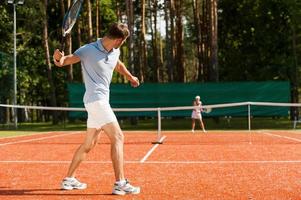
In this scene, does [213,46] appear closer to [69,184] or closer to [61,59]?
[69,184]

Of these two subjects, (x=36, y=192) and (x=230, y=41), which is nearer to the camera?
(x=36, y=192)

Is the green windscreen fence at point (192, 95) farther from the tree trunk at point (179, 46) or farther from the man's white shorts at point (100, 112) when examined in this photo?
the man's white shorts at point (100, 112)

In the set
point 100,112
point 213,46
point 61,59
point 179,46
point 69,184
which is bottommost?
point 69,184

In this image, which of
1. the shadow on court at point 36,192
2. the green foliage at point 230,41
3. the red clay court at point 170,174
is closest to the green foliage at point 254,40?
the green foliage at point 230,41

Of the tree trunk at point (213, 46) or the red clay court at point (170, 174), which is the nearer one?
the red clay court at point (170, 174)

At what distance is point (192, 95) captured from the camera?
83.8 feet

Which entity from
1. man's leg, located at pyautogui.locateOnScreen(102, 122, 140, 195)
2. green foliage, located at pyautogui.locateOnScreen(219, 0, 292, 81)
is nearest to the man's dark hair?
man's leg, located at pyautogui.locateOnScreen(102, 122, 140, 195)

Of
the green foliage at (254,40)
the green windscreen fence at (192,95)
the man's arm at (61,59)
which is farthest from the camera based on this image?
the green foliage at (254,40)

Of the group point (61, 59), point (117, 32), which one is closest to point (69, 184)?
point (61, 59)

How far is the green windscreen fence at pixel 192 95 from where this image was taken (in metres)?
25.2

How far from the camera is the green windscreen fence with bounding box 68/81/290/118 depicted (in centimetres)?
2516

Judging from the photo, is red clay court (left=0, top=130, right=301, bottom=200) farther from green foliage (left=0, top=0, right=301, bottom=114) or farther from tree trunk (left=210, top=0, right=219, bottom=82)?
green foliage (left=0, top=0, right=301, bottom=114)

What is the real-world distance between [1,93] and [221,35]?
19.9m

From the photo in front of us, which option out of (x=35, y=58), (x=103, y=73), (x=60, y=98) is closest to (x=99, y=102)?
(x=103, y=73)
